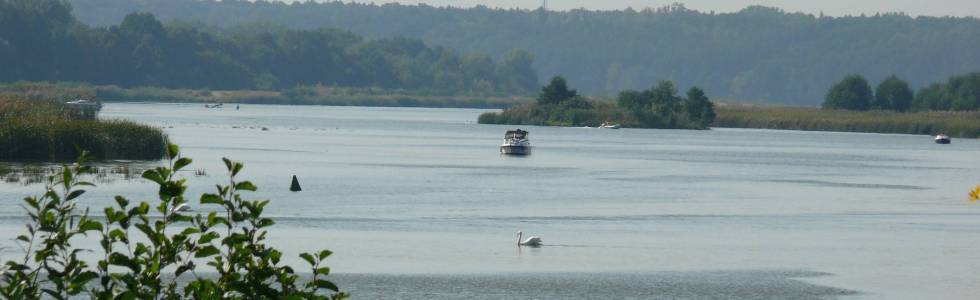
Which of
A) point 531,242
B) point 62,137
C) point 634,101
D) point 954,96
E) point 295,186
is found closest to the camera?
point 531,242

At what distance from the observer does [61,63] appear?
192 metres

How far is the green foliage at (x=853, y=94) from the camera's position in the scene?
6393 inches

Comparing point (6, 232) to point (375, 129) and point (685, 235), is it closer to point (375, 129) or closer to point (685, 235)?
point (685, 235)

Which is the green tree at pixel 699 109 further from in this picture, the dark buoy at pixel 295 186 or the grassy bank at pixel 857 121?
the dark buoy at pixel 295 186

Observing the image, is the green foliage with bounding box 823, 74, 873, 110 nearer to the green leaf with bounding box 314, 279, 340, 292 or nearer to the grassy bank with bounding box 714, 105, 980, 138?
the grassy bank with bounding box 714, 105, 980, 138

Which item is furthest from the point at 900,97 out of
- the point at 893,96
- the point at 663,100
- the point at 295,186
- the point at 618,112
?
the point at 295,186

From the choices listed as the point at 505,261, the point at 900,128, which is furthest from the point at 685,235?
the point at 900,128

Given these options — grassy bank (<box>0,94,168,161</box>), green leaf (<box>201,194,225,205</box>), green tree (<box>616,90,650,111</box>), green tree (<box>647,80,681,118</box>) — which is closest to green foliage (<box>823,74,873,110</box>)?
green tree (<box>647,80,681,118</box>)

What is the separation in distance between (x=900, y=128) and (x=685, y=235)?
4337 inches

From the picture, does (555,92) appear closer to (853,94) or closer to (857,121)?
(857,121)

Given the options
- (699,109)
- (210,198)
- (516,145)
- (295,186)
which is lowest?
(699,109)

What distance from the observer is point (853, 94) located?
6393 inches

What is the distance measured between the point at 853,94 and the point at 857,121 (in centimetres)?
1605

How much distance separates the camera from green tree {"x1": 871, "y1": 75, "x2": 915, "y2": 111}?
161 meters
